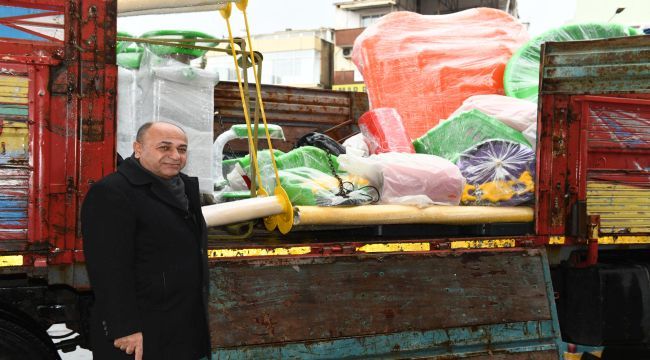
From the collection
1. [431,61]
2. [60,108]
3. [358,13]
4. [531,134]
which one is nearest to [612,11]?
[358,13]

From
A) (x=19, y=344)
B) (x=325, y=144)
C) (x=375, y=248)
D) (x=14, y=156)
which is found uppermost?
(x=325, y=144)

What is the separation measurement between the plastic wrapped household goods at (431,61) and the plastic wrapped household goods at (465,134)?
64 centimetres

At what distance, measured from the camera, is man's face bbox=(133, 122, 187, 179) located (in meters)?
2.25

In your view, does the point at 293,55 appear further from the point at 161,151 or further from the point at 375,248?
the point at 161,151

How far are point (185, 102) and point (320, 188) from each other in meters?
0.96

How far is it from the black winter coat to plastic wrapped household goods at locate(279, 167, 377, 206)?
1.00 m

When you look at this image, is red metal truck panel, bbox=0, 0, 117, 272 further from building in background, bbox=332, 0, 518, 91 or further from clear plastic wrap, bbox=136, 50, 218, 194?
building in background, bbox=332, 0, 518, 91

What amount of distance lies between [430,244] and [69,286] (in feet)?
5.85

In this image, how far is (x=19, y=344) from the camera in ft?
8.51

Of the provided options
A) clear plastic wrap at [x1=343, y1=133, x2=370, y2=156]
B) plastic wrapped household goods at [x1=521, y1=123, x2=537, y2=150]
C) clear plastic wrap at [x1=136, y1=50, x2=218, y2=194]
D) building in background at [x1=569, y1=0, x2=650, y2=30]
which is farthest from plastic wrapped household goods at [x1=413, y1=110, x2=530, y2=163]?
building in background at [x1=569, y1=0, x2=650, y2=30]

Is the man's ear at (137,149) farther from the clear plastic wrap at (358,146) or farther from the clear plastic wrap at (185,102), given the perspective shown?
the clear plastic wrap at (358,146)

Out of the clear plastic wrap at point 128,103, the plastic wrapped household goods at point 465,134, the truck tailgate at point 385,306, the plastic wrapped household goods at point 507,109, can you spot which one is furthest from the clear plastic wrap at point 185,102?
the plastic wrapped household goods at point 507,109

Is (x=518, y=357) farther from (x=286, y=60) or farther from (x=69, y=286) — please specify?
(x=286, y=60)

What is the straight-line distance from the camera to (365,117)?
14.4 ft
